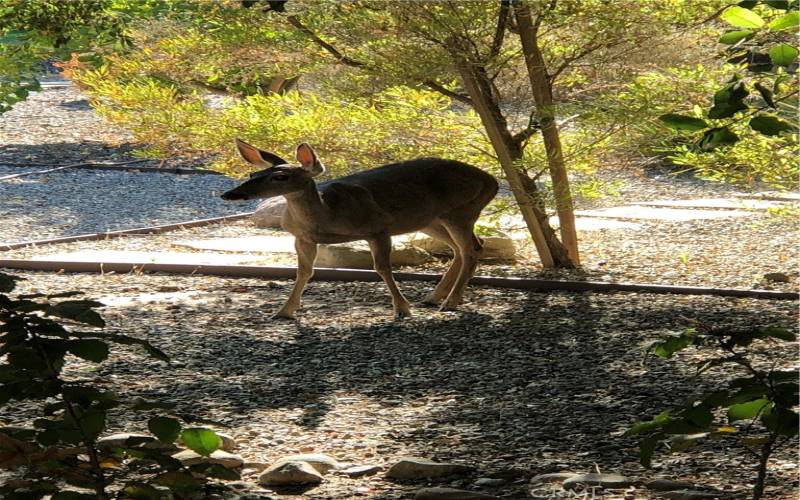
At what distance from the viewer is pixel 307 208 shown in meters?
6.10

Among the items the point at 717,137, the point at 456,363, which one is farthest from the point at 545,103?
the point at 717,137

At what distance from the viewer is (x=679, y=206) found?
11.3 metres

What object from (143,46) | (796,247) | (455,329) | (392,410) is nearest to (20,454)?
(392,410)

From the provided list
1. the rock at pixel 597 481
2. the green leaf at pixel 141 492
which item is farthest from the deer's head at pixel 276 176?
the green leaf at pixel 141 492

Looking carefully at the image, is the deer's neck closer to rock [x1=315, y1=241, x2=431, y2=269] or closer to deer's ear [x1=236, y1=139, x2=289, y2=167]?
deer's ear [x1=236, y1=139, x2=289, y2=167]

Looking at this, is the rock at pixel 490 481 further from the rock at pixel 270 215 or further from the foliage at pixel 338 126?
the rock at pixel 270 215

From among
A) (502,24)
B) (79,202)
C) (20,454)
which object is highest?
(502,24)

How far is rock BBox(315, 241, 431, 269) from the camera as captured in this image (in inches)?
312

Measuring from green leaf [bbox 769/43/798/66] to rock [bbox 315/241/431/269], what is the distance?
603 centimetres

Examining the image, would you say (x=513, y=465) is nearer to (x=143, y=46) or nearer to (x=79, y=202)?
(x=143, y=46)

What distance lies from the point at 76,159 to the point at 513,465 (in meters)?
12.1

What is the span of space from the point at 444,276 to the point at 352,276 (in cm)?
86

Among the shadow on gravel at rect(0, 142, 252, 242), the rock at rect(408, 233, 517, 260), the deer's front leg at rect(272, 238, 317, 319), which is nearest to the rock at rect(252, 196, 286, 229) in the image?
the shadow on gravel at rect(0, 142, 252, 242)

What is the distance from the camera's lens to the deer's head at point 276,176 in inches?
227
